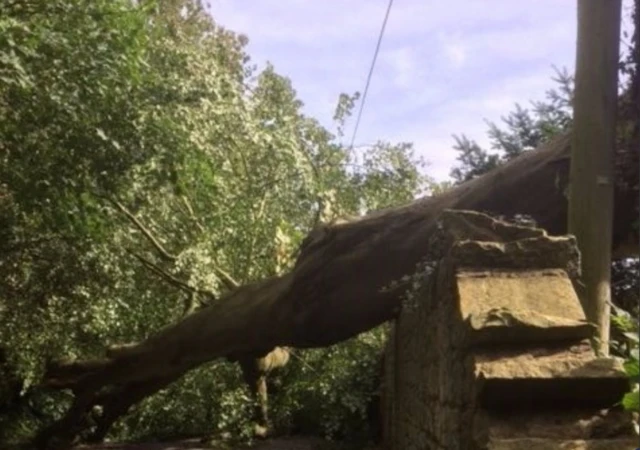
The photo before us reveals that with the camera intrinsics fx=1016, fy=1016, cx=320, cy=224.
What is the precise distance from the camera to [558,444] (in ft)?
10.9

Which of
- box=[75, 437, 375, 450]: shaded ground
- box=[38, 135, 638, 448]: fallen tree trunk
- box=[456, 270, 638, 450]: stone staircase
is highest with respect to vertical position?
box=[38, 135, 638, 448]: fallen tree trunk

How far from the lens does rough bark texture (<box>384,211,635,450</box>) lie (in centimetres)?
342

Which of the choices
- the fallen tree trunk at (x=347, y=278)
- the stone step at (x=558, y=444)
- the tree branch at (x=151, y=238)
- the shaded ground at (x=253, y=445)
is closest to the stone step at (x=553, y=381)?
the stone step at (x=558, y=444)

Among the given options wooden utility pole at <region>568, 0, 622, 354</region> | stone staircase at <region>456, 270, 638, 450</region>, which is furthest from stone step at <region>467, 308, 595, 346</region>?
wooden utility pole at <region>568, 0, 622, 354</region>

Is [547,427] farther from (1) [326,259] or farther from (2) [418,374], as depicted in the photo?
(1) [326,259]

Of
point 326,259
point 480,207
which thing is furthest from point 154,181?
point 480,207

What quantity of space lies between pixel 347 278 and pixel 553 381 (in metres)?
3.90

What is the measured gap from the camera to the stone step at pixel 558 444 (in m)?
3.29

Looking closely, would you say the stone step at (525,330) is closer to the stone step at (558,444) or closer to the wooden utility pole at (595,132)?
the stone step at (558,444)

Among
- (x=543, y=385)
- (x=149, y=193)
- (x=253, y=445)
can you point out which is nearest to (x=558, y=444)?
(x=543, y=385)

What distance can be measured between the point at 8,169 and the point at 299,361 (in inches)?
190

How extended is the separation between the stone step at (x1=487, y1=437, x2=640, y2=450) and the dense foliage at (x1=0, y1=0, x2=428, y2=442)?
4285 millimetres

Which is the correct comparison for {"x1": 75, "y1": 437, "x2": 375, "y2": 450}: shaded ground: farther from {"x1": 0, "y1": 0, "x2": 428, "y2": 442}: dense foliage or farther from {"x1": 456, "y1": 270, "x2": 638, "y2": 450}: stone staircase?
{"x1": 456, "y1": 270, "x2": 638, "y2": 450}: stone staircase

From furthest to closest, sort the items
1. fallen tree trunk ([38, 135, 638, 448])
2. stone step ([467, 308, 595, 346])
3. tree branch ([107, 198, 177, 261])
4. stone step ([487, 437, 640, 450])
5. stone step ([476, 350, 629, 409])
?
tree branch ([107, 198, 177, 261])
fallen tree trunk ([38, 135, 638, 448])
stone step ([467, 308, 595, 346])
stone step ([476, 350, 629, 409])
stone step ([487, 437, 640, 450])
